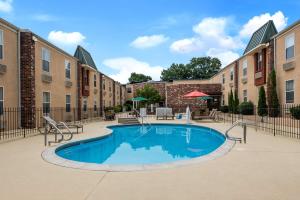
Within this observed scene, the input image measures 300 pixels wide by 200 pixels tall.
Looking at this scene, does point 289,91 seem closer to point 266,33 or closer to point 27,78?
point 266,33

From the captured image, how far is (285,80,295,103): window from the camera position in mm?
14094

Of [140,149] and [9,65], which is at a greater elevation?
[9,65]

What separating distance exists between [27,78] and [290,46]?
16.1m

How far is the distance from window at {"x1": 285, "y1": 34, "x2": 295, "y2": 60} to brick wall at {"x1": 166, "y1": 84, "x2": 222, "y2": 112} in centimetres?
1504

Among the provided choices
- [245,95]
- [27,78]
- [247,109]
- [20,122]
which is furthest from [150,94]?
[20,122]

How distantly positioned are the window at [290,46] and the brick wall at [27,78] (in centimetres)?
1570

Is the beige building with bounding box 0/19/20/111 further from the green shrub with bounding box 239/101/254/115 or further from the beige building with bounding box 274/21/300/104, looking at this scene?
the green shrub with bounding box 239/101/254/115

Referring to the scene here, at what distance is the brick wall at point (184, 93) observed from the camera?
29.3 metres

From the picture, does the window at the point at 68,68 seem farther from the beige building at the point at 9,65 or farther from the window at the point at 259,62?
the window at the point at 259,62

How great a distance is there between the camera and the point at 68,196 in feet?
12.1

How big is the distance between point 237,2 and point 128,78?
181 feet

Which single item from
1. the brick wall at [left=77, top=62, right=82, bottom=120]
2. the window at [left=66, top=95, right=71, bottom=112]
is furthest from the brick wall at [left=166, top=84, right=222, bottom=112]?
the window at [left=66, top=95, right=71, bottom=112]

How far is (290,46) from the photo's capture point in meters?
14.2

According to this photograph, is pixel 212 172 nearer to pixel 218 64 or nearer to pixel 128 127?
pixel 128 127
